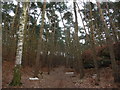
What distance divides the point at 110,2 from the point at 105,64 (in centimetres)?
751

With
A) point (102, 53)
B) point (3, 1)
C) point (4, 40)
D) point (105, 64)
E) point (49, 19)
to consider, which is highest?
point (3, 1)

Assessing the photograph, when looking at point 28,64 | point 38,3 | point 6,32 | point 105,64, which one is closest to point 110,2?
point 105,64

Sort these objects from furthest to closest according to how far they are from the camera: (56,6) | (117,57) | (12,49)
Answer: (56,6) < (12,49) < (117,57)

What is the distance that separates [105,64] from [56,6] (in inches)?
439

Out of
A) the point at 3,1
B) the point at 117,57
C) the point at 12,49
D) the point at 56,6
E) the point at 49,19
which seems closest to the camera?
the point at 117,57

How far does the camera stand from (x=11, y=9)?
2322 cm

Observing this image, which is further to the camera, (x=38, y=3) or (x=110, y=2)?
(x=38, y=3)

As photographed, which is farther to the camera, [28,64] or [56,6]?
[56,6]

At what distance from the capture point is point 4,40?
87.7ft

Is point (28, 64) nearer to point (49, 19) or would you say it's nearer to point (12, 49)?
A: point (12, 49)

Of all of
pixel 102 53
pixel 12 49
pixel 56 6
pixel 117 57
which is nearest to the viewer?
pixel 117 57

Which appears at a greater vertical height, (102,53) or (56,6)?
(56,6)

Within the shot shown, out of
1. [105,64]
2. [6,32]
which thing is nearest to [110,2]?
[105,64]

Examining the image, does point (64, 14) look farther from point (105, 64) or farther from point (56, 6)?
point (105, 64)
